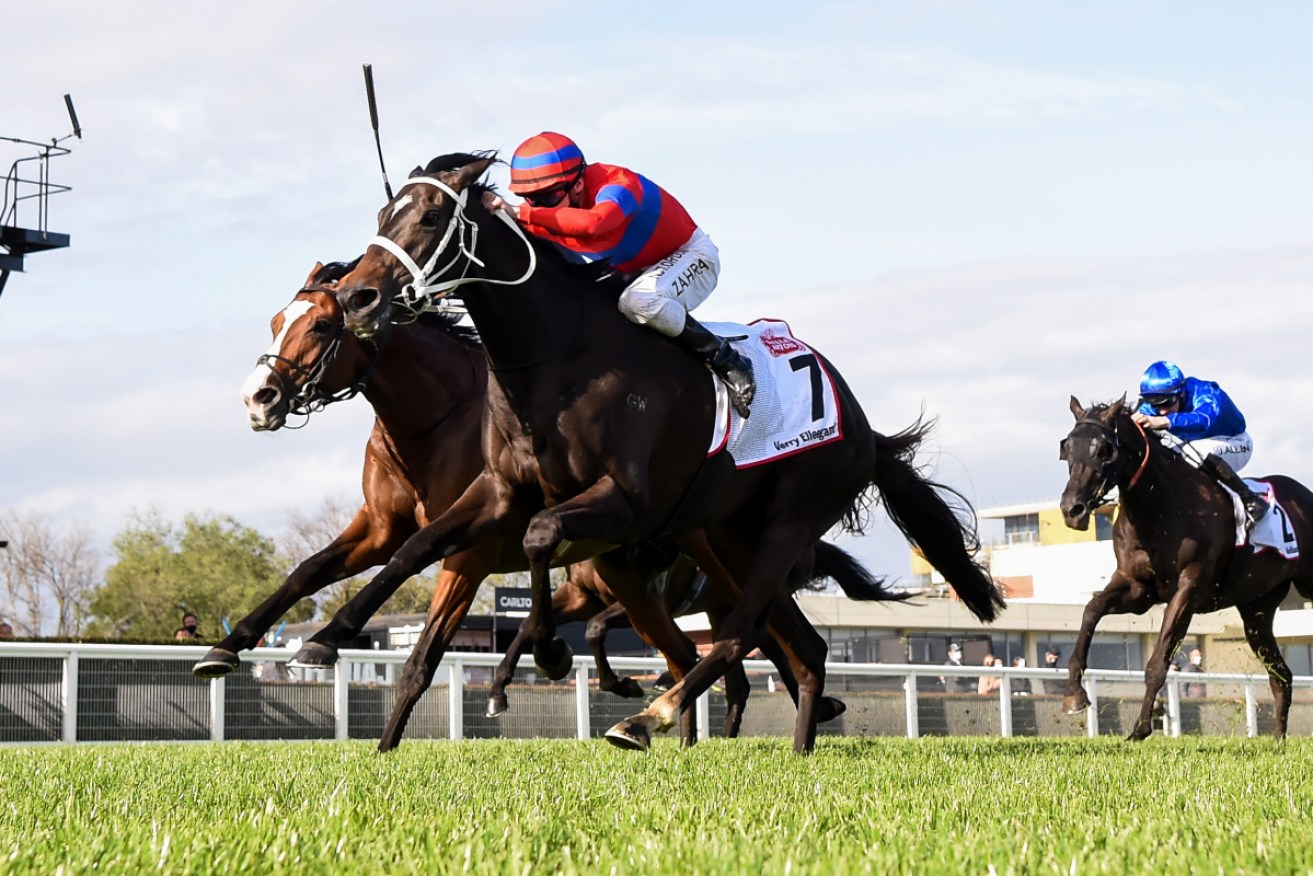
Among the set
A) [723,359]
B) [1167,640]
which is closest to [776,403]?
[723,359]

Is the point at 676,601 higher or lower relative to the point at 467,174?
lower

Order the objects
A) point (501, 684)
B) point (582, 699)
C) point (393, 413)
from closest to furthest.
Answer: point (393, 413)
point (501, 684)
point (582, 699)

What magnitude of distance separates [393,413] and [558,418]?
2.11 meters

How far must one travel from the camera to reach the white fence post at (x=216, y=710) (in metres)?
11.2

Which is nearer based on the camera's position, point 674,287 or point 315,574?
point 674,287

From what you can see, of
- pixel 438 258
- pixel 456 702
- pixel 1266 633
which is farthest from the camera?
pixel 456 702

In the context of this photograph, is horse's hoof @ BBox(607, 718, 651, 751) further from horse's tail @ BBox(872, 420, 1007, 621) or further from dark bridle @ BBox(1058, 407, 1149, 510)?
dark bridle @ BBox(1058, 407, 1149, 510)

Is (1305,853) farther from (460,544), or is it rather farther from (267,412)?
(267,412)

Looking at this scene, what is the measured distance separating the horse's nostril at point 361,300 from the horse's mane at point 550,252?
2.10ft

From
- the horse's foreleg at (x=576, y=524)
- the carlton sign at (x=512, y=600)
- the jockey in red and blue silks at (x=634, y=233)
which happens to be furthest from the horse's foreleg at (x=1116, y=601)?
the carlton sign at (x=512, y=600)

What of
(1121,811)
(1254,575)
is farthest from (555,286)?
(1254,575)

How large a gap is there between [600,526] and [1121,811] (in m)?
2.44

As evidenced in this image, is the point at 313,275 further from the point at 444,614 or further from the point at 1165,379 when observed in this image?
the point at 1165,379

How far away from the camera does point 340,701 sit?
12.1 m
